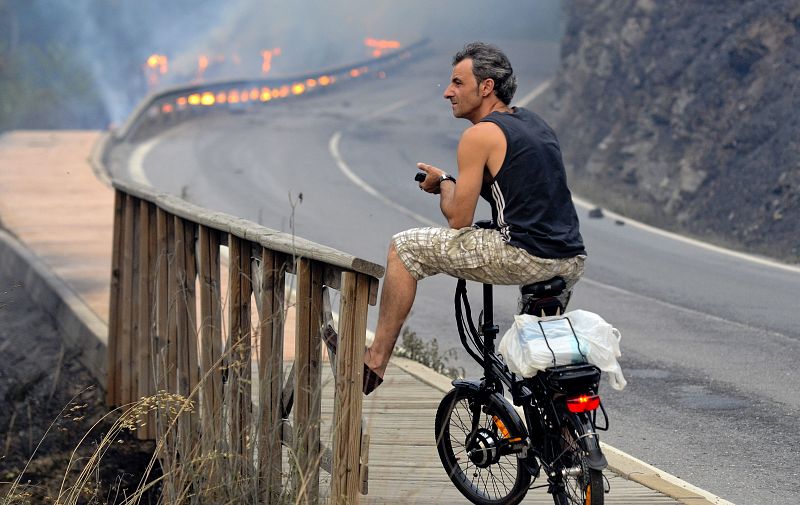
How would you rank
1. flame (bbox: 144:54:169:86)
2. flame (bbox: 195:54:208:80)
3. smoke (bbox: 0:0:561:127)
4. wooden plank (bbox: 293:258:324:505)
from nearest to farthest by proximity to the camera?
wooden plank (bbox: 293:258:324:505)
smoke (bbox: 0:0:561:127)
flame (bbox: 144:54:169:86)
flame (bbox: 195:54:208:80)

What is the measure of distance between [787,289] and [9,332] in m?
8.58

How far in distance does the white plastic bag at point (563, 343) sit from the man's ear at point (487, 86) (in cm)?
97

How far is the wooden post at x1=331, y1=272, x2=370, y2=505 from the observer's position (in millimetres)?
4863

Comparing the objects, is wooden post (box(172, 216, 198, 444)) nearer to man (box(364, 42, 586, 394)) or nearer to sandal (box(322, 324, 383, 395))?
sandal (box(322, 324, 383, 395))

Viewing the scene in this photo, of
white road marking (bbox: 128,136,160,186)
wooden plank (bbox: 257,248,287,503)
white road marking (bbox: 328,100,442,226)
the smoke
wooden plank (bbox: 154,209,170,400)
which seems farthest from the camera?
the smoke

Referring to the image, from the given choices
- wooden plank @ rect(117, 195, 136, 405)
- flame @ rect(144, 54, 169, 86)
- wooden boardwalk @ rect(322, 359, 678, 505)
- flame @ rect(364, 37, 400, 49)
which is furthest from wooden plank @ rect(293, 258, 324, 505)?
flame @ rect(144, 54, 169, 86)

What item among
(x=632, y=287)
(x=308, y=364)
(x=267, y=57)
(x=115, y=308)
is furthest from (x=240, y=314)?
(x=267, y=57)

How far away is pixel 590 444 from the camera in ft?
15.9

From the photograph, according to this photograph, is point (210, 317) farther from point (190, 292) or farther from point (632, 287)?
point (632, 287)

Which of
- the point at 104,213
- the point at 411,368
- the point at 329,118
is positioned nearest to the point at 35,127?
the point at 329,118

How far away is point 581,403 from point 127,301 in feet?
15.4

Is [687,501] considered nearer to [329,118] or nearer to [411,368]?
[411,368]

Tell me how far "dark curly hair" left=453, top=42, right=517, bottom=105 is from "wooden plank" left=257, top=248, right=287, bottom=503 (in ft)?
4.01

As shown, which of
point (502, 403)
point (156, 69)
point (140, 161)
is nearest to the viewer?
point (502, 403)
